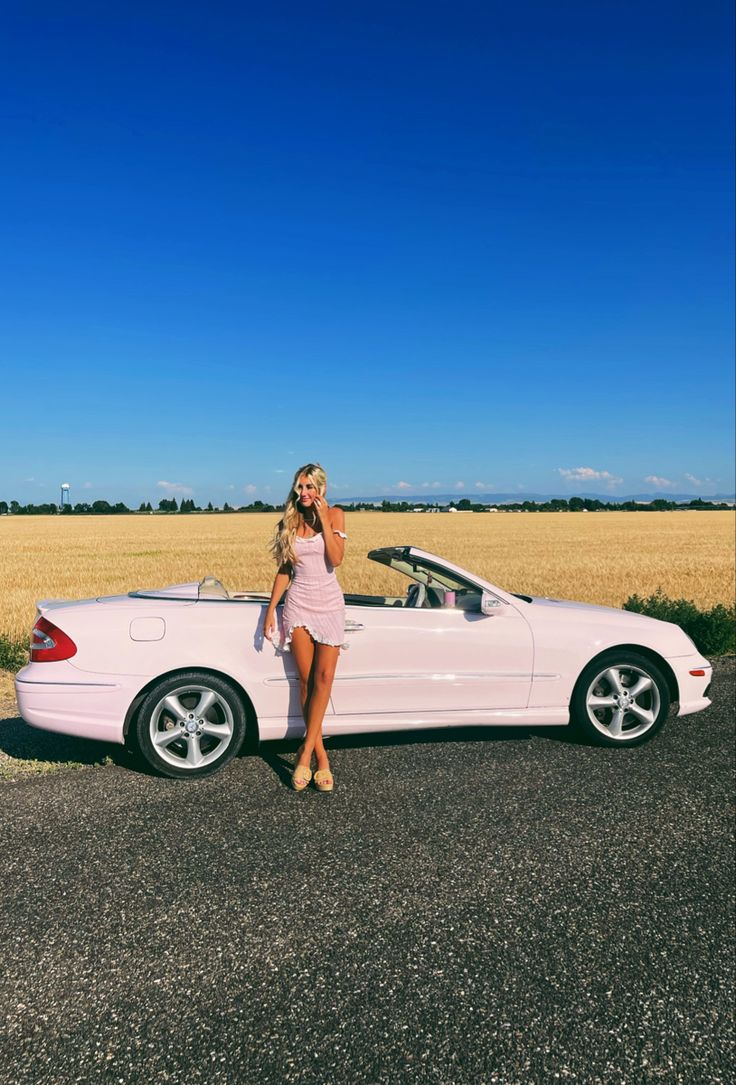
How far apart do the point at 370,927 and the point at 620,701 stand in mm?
2879

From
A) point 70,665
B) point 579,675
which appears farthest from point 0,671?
point 579,675

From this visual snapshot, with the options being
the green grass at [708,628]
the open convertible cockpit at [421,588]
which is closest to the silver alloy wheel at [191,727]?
the open convertible cockpit at [421,588]

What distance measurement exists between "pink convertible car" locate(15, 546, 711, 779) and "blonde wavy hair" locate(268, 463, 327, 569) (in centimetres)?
50

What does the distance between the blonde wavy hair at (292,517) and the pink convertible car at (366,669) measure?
0.50 meters

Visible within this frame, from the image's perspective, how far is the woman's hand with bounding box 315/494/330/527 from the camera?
4270 mm

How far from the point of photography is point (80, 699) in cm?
433

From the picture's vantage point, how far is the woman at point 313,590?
427 cm

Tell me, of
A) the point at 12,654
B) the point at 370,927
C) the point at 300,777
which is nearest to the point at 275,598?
the point at 300,777

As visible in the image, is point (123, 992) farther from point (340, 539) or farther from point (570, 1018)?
point (340, 539)

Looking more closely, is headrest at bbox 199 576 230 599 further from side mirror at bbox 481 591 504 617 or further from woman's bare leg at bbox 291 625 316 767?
side mirror at bbox 481 591 504 617

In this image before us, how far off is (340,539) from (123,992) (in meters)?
2.55

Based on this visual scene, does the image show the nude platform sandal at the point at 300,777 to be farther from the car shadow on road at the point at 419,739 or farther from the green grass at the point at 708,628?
the green grass at the point at 708,628

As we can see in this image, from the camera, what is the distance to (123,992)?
2.44 m

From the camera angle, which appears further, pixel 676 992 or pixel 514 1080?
pixel 676 992
